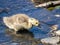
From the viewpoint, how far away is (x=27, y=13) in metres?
13.8

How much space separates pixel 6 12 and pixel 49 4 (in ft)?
9.52

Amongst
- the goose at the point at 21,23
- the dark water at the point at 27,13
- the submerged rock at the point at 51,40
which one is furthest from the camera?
the goose at the point at 21,23

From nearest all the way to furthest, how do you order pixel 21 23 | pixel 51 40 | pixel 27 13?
pixel 51 40 → pixel 21 23 → pixel 27 13

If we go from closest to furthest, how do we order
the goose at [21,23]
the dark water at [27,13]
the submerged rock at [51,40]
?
the submerged rock at [51,40], the dark water at [27,13], the goose at [21,23]

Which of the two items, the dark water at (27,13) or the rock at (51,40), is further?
the dark water at (27,13)

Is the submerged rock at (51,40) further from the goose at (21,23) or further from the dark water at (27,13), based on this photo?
the goose at (21,23)

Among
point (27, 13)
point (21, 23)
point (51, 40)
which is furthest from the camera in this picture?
point (27, 13)

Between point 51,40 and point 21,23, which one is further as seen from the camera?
point 21,23

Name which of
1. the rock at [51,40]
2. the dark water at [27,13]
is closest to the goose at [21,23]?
the dark water at [27,13]

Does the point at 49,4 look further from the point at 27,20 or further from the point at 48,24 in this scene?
the point at 27,20

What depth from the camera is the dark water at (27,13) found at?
1020 centimetres

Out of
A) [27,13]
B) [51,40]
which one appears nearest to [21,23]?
[51,40]

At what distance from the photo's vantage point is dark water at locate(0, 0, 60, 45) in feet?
33.5

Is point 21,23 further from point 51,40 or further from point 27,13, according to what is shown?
point 27,13
